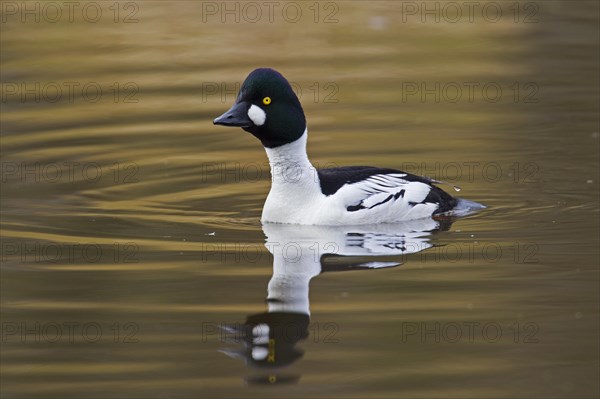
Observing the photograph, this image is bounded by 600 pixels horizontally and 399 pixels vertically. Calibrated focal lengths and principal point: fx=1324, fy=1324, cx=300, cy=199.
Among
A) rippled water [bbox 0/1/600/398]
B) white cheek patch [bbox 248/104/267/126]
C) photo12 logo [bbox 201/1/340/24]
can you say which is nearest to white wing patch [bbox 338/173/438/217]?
rippled water [bbox 0/1/600/398]

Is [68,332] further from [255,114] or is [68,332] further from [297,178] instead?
[297,178]

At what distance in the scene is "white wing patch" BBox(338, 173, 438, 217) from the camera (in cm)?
1133

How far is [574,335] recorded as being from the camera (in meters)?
8.02

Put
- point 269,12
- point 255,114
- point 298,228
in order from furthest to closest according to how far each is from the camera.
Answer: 1. point 269,12
2. point 298,228
3. point 255,114

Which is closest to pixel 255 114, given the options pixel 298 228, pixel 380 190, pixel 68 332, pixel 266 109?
pixel 266 109

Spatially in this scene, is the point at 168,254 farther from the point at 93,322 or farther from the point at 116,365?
the point at 116,365

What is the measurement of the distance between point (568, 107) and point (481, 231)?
558cm

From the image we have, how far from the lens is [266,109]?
11.0m

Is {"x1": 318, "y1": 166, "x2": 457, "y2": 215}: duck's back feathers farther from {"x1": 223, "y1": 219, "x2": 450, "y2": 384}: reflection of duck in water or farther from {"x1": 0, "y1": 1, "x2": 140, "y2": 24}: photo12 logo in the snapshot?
{"x1": 0, "y1": 1, "x2": 140, "y2": 24}: photo12 logo

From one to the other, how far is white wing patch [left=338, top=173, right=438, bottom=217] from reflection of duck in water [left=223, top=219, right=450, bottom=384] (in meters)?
0.13

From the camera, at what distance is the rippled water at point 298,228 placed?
25.4ft

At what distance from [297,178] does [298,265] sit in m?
1.44

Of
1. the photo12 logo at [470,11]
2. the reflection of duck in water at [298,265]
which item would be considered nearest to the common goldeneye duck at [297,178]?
the reflection of duck in water at [298,265]

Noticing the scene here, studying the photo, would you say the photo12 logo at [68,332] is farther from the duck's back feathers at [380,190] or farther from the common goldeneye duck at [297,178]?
the duck's back feathers at [380,190]
